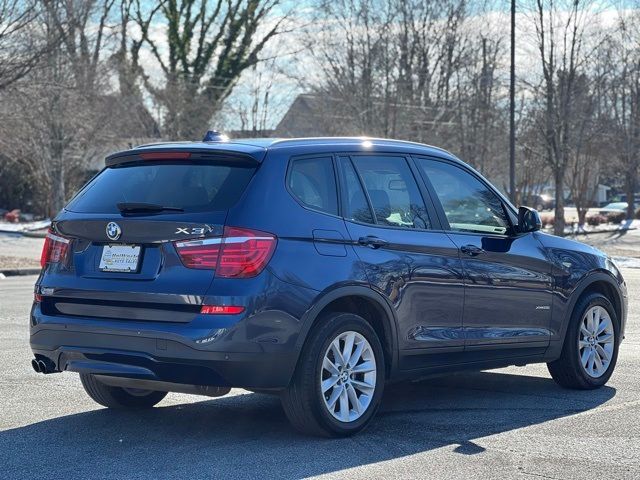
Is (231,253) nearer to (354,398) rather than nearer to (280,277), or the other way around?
(280,277)

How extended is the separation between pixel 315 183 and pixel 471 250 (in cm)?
138

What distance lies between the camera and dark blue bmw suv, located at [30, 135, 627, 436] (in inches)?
240

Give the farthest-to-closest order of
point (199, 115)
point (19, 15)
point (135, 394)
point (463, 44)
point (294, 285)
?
1. point (199, 115)
2. point (463, 44)
3. point (19, 15)
4. point (135, 394)
5. point (294, 285)

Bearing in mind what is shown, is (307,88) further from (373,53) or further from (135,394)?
(135,394)

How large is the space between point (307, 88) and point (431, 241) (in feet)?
125

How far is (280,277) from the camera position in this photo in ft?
20.2

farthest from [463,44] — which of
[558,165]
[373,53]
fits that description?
[558,165]

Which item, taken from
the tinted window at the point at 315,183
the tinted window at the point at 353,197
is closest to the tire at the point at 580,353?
the tinted window at the point at 353,197

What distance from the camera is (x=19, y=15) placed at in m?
27.4

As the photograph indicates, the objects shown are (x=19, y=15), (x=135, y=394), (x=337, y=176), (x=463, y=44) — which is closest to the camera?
(x=337, y=176)

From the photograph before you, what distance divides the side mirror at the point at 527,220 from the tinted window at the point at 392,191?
95cm

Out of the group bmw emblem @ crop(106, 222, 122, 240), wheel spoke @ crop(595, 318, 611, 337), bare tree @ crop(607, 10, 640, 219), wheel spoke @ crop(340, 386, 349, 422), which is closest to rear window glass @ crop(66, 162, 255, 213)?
bmw emblem @ crop(106, 222, 122, 240)

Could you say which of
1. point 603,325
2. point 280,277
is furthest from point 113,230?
point 603,325

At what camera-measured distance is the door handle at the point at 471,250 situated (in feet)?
24.5
